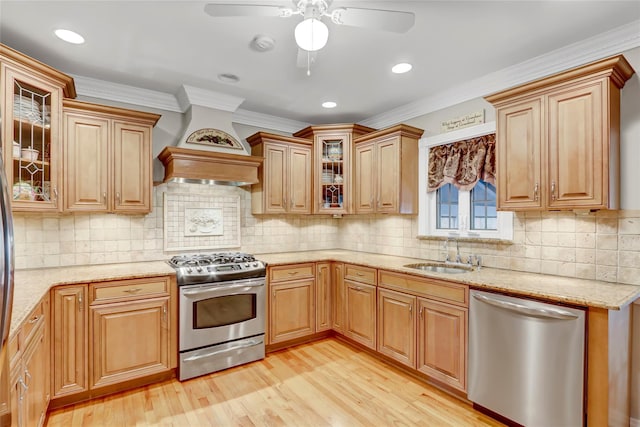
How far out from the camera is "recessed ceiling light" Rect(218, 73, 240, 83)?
292cm

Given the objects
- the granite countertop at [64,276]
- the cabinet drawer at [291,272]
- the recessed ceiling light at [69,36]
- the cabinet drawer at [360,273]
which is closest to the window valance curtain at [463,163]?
the cabinet drawer at [360,273]

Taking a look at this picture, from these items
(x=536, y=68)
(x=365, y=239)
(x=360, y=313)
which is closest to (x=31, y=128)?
(x=360, y=313)

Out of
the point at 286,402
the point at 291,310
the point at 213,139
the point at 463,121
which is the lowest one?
the point at 286,402

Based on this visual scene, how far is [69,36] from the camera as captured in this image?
90.5 inches

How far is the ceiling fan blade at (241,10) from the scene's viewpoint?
5.17ft

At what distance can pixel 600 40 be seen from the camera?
7.55 feet

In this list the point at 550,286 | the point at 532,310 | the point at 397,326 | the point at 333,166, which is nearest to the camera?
the point at 532,310

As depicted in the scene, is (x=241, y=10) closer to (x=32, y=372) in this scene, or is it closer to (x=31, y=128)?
(x=31, y=128)

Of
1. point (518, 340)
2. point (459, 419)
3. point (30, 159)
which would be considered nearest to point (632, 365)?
point (518, 340)

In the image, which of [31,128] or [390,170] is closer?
[31,128]

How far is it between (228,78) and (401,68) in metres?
1.49

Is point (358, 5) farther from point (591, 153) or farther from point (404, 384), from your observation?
point (404, 384)

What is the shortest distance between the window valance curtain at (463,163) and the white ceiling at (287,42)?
22.2 inches

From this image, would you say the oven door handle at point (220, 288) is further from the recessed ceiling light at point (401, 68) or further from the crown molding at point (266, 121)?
the recessed ceiling light at point (401, 68)
